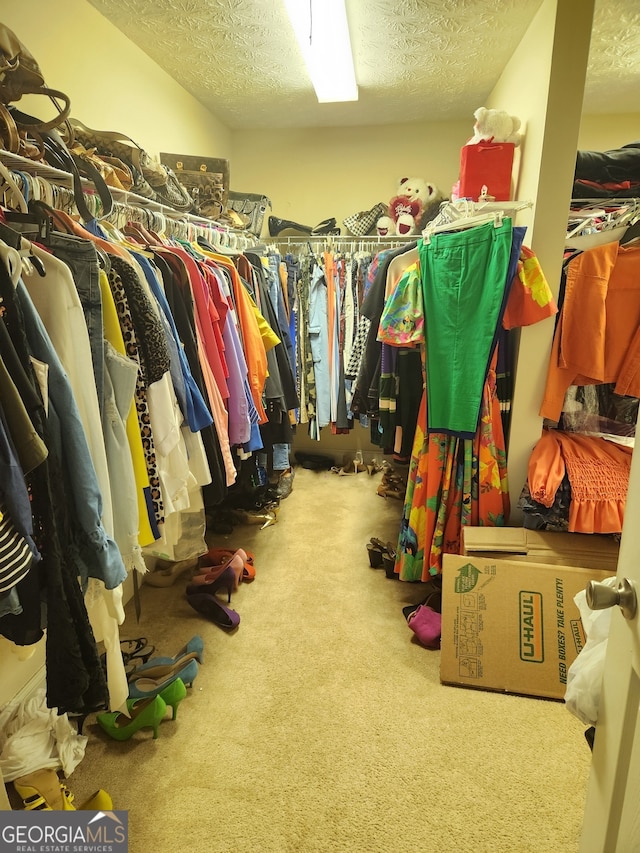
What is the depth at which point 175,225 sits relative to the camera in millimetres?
2043

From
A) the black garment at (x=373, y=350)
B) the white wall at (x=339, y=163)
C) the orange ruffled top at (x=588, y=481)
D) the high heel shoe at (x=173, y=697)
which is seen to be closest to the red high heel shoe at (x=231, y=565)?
the high heel shoe at (x=173, y=697)

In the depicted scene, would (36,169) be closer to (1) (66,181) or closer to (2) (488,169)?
(1) (66,181)

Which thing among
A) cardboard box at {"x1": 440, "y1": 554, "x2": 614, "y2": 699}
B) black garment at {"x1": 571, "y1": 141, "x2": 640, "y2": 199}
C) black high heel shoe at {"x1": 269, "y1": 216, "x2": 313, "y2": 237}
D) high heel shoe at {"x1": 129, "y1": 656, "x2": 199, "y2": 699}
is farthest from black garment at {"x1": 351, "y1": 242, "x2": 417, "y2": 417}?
black high heel shoe at {"x1": 269, "y1": 216, "x2": 313, "y2": 237}

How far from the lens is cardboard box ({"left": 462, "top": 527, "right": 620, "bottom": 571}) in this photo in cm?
175

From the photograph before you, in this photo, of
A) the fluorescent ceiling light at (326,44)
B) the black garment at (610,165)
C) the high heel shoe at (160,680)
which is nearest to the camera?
the high heel shoe at (160,680)

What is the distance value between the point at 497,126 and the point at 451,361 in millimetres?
996

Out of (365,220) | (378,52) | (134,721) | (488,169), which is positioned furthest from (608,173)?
(134,721)

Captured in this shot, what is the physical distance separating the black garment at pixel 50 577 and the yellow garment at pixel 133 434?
0.91 ft

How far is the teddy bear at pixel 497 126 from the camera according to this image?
6.44 ft

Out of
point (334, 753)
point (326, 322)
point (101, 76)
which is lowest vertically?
point (334, 753)

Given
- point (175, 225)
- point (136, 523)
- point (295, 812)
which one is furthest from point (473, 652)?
point (175, 225)

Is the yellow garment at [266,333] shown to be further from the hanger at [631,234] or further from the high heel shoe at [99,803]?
the high heel shoe at [99,803]

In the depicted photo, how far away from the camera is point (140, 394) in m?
1.25

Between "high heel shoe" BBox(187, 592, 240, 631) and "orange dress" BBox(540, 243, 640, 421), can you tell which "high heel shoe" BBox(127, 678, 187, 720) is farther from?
"orange dress" BBox(540, 243, 640, 421)
